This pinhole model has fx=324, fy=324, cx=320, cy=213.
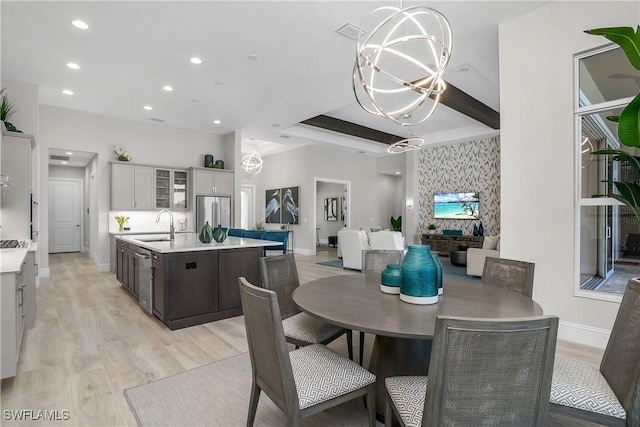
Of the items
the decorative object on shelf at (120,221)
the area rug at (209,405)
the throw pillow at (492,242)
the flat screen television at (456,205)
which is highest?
the flat screen television at (456,205)

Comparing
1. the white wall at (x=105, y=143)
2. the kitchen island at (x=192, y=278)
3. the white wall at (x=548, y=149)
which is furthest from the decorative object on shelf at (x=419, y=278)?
the white wall at (x=105, y=143)

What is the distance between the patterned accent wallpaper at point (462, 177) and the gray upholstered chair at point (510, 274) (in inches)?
250

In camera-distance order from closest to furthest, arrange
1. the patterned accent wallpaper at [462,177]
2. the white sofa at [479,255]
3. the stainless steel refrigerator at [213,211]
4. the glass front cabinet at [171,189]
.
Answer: the white sofa at [479,255] < the glass front cabinet at [171,189] < the stainless steel refrigerator at [213,211] < the patterned accent wallpaper at [462,177]

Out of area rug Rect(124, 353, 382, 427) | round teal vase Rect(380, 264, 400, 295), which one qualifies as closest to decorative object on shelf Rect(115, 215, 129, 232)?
area rug Rect(124, 353, 382, 427)

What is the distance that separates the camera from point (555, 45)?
120 inches

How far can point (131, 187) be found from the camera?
6.41 m

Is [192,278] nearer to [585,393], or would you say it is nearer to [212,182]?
[585,393]

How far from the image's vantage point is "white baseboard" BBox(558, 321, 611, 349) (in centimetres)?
282

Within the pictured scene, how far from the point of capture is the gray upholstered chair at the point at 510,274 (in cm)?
218

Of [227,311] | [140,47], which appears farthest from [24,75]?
[227,311]

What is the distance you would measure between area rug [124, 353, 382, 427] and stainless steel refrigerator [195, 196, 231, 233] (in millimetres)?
4954

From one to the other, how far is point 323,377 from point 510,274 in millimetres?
1621

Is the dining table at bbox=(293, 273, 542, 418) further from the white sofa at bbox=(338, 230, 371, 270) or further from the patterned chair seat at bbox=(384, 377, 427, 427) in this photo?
the white sofa at bbox=(338, 230, 371, 270)

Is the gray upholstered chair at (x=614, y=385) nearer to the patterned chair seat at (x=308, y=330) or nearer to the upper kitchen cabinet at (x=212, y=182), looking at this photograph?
the patterned chair seat at (x=308, y=330)
